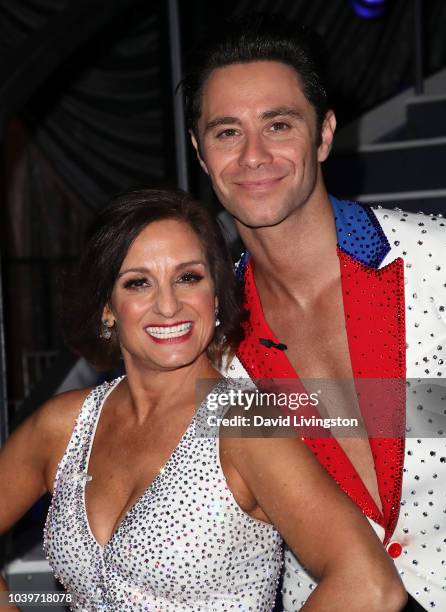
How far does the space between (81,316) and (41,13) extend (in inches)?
163

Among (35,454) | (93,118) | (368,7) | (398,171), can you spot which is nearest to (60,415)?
(35,454)

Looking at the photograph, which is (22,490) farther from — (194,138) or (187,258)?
(194,138)

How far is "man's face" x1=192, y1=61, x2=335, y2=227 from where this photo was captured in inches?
82.4

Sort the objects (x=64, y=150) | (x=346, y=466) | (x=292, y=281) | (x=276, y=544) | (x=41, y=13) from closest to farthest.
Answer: (x=276, y=544) < (x=346, y=466) < (x=292, y=281) < (x=41, y=13) < (x=64, y=150)

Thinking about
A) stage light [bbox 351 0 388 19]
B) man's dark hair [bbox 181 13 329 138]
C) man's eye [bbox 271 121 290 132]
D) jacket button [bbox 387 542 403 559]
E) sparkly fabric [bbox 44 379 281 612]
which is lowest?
jacket button [bbox 387 542 403 559]

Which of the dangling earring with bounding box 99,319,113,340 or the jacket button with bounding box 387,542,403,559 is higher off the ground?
the dangling earring with bounding box 99,319,113,340

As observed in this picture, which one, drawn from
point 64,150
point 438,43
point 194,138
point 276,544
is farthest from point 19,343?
point 276,544

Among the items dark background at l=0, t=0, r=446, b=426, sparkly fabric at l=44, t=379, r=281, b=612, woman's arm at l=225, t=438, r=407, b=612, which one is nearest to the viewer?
woman's arm at l=225, t=438, r=407, b=612

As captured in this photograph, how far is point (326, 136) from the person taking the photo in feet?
Answer: 7.41

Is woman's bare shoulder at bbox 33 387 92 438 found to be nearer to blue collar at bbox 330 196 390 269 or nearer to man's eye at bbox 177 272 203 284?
man's eye at bbox 177 272 203 284

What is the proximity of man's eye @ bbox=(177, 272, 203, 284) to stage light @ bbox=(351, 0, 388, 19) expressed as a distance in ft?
13.5

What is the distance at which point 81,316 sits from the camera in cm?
213

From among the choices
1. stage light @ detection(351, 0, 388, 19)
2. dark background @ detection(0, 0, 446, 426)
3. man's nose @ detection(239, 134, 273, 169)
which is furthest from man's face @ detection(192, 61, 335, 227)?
stage light @ detection(351, 0, 388, 19)

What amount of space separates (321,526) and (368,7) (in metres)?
4.61
